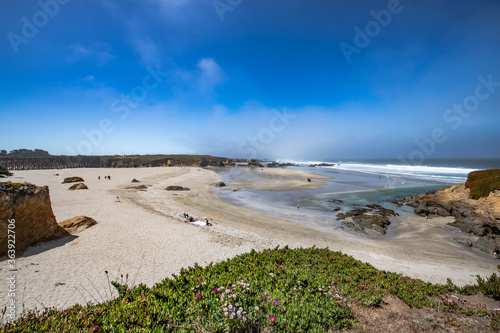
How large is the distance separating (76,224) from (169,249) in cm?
772

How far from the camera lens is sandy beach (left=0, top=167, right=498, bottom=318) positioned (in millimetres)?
8352

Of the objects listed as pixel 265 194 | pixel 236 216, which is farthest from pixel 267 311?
pixel 265 194

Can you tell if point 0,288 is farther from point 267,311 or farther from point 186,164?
point 186,164

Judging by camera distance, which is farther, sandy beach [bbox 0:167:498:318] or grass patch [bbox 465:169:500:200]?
grass patch [bbox 465:169:500:200]

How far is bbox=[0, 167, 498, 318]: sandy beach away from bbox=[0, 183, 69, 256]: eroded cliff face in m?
0.64

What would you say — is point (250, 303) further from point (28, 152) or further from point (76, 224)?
point (28, 152)

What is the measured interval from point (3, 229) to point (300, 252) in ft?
48.4

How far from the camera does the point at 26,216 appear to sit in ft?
35.9

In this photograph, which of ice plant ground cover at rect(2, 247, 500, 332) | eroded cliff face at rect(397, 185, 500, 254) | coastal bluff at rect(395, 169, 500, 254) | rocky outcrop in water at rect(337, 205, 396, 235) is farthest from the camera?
rocky outcrop in water at rect(337, 205, 396, 235)

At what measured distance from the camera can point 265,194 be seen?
30.5 meters

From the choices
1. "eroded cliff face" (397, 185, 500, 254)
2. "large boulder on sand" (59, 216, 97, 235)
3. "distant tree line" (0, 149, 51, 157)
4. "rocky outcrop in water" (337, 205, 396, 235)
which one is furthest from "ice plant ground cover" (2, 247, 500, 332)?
"distant tree line" (0, 149, 51, 157)

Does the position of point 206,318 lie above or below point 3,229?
above

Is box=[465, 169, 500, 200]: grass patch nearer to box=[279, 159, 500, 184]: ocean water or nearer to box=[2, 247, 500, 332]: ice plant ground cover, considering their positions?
box=[2, 247, 500, 332]: ice plant ground cover

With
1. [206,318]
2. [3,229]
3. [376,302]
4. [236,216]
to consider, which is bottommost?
[236,216]
